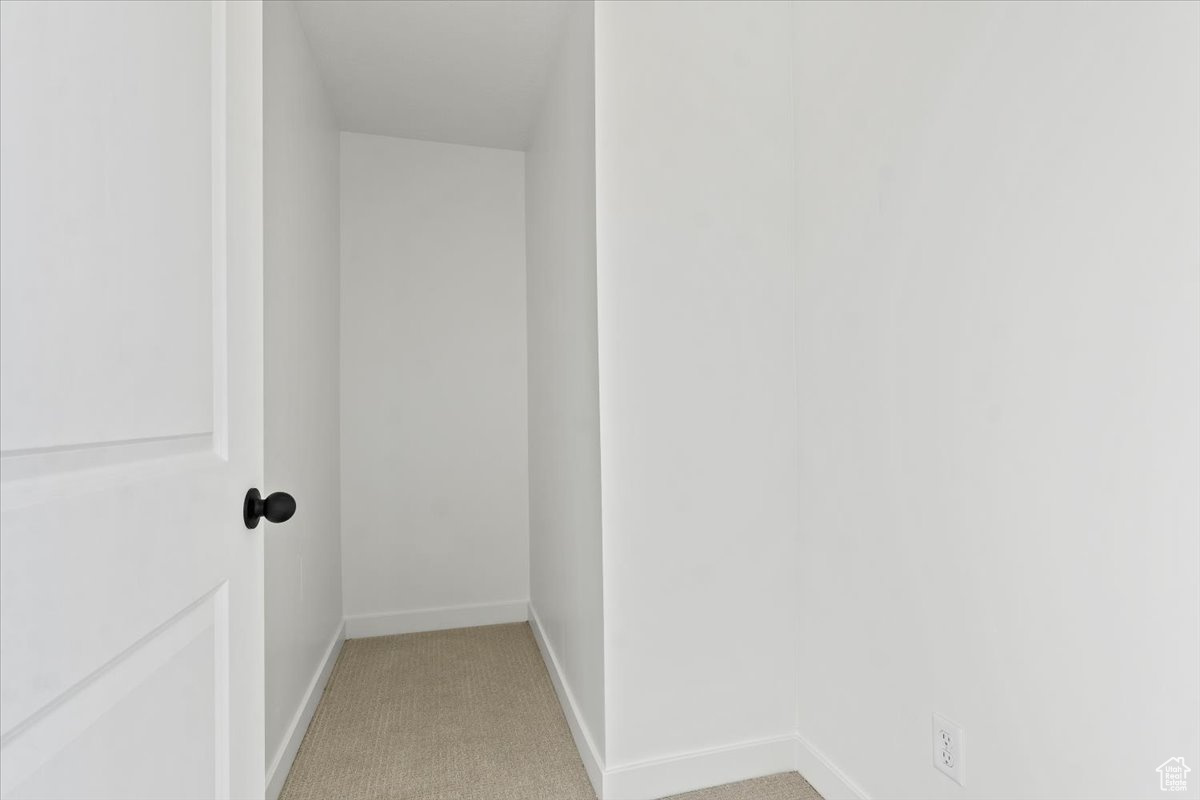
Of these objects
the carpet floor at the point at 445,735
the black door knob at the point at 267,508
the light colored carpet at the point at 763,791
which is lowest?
the carpet floor at the point at 445,735

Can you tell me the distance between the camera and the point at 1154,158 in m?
0.95

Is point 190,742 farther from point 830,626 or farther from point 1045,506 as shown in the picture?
point 830,626

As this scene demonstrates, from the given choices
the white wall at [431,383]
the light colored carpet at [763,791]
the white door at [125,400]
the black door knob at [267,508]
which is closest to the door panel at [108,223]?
the white door at [125,400]

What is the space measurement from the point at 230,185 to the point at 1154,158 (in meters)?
1.34

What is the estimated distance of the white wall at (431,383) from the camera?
3.05 metres

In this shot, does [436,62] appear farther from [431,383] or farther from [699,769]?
[699,769]

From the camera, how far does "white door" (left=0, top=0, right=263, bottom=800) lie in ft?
1.41

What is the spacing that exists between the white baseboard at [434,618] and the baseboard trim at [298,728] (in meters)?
0.24

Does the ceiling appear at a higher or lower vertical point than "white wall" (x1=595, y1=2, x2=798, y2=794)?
higher

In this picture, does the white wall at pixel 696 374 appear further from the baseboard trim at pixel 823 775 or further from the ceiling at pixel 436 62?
the ceiling at pixel 436 62

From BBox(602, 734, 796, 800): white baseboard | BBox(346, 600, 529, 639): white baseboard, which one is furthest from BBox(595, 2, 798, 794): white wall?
BBox(346, 600, 529, 639): white baseboard

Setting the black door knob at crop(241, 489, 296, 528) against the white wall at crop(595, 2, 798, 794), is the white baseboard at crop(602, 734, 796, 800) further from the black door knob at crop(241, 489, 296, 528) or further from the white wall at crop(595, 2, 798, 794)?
the black door knob at crop(241, 489, 296, 528)

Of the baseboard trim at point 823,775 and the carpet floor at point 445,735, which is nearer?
the baseboard trim at point 823,775

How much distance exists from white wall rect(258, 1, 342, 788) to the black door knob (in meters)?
0.78
